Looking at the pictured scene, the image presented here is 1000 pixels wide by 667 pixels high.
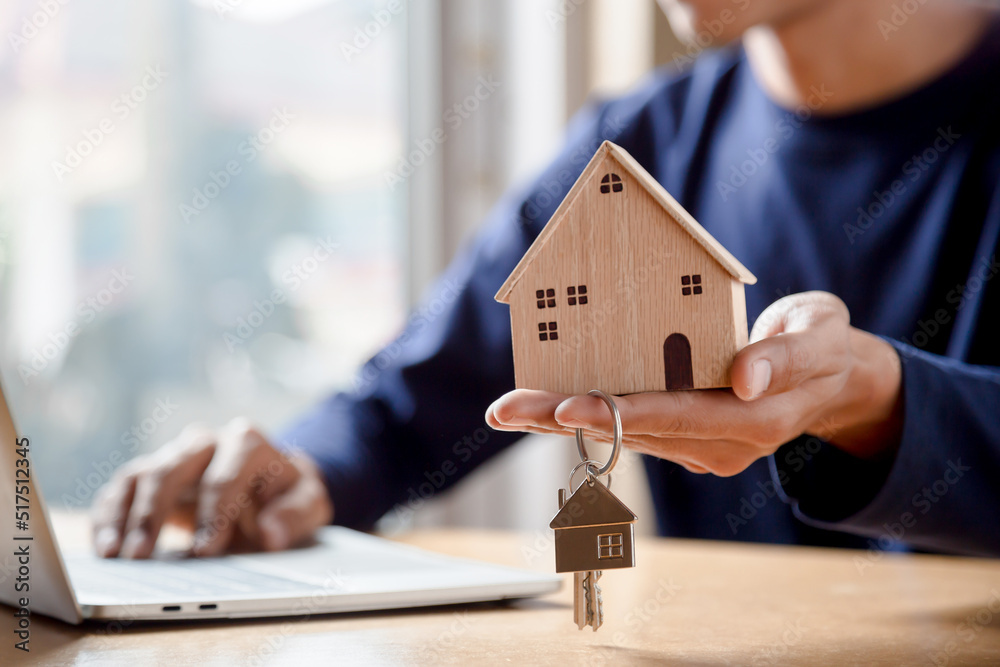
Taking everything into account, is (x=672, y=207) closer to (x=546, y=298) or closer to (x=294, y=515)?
(x=546, y=298)

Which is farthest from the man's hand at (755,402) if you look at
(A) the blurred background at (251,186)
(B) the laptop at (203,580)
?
(A) the blurred background at (251,186)

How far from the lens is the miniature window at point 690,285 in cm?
59

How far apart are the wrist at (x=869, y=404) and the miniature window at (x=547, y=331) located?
0.81ft

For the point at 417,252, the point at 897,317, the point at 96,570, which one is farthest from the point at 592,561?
the point at 417,252

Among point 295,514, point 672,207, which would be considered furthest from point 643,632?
point 295,514

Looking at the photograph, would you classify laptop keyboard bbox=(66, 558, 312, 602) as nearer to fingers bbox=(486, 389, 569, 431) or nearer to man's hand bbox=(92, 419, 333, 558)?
man's hand bbox=(92, 419, 333, 558)

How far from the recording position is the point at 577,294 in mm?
609

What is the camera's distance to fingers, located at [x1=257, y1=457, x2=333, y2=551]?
3.21ft

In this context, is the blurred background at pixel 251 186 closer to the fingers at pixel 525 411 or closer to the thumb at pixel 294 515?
the thumb at pixel 294 515

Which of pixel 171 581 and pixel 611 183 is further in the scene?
pixel 171 581

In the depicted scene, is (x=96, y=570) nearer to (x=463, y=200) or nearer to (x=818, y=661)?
(x=818, y=661)

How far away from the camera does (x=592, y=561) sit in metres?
0.56

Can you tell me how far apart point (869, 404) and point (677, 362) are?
23 centimetres

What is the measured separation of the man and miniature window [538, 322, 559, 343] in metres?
0.10
